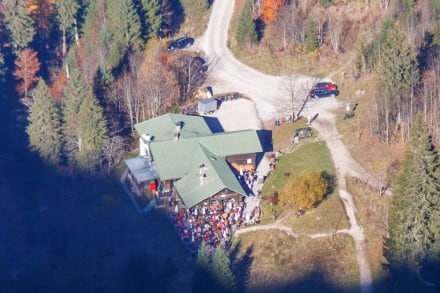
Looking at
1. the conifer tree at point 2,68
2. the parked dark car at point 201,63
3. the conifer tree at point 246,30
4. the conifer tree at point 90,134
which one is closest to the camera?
the conifer tree at point 90,134

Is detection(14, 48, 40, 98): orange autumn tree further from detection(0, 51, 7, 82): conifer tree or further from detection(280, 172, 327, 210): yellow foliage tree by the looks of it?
detection(280, 172, 327, 210): yellow foliage tree

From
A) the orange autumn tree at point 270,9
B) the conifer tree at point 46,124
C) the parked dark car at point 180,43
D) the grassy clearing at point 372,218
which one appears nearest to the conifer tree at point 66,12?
the parked dark car at point 180,43

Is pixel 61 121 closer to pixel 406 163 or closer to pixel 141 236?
pixel 141 236

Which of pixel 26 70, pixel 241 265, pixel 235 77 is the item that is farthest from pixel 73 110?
pixel 241 265

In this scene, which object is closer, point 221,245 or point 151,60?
point 221,245

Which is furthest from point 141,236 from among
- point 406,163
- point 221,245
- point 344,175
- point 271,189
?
point 406,163

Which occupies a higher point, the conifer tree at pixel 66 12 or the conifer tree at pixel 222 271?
the conifer tree at pixel 66 12

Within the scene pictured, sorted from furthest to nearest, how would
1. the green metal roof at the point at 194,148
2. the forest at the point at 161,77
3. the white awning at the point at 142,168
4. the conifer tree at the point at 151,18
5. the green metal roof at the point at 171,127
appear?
the conifer tree at the point at 151,18, the green metal roof at the point at 171,127, the white awning at the point at 142,168, the green metal roof at the point at 194,148, the forest at the point at 161,77

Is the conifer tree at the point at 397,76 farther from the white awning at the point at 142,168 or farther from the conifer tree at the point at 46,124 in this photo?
the conifer tree at the point at 46,124
